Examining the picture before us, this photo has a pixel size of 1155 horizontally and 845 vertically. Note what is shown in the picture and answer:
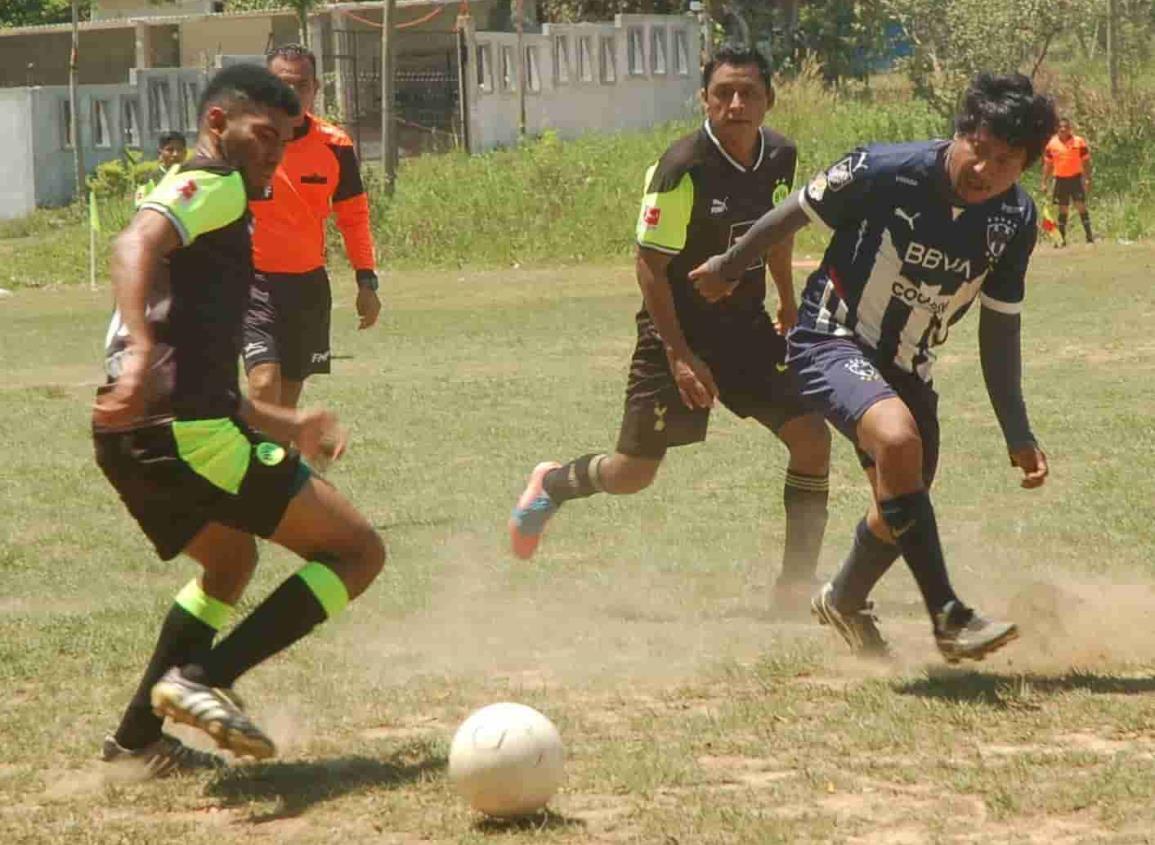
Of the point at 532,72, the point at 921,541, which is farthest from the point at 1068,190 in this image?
the point at 921,541

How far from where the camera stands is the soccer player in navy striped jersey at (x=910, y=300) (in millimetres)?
6176

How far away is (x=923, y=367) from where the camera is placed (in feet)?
22.2

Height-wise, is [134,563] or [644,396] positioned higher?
[644,396]

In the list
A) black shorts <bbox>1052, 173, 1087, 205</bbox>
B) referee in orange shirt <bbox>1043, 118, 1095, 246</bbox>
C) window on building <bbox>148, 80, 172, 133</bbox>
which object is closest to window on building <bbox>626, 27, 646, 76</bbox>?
window on building <bbox>148, 80, 172, 133</bbox>

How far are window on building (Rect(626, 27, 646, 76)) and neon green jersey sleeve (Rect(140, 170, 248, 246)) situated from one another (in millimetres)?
45549

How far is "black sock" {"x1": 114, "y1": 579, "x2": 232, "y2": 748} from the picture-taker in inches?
218

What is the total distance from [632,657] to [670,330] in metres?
1.44

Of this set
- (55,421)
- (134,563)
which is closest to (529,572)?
(134,563)

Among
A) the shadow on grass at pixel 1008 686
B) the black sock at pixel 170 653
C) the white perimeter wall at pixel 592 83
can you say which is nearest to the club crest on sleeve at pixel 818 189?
the shadow on grass at pixel 1008 686

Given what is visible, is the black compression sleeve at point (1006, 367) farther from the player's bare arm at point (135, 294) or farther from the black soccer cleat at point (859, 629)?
the player's bare arm at point (135, 294)

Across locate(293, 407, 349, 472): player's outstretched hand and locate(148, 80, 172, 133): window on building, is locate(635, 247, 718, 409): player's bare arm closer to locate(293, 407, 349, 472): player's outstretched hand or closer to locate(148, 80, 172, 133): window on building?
locate(293, 407, 349, 472): player's outstretched hand

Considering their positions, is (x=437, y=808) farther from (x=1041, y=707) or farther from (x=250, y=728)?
(x=1041, y=707)

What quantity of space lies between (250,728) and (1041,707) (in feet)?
7.70

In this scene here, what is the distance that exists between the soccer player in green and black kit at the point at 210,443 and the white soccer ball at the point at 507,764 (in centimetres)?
56
